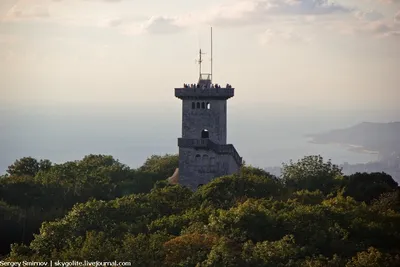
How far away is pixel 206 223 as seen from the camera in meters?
45.2

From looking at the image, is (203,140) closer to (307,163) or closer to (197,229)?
(307,163)

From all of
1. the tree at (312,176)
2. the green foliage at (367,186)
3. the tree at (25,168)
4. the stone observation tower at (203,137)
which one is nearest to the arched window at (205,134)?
the stone observation tower at (203,137)

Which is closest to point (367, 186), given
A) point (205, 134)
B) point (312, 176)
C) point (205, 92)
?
point (312, 176)

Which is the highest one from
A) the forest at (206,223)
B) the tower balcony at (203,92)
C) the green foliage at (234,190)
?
the tower balcony at (203,92)

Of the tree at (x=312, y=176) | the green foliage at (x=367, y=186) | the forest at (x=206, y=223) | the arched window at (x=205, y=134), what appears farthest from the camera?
the arched window at (x=205, y=134)

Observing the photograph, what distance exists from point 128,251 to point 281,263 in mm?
6976

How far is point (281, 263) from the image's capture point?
122ft

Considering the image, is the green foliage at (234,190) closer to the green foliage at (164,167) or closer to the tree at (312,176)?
the tree at (312,176)

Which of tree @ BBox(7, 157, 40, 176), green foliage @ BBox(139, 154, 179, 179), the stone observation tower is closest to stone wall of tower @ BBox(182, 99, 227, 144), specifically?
the stone observation tower

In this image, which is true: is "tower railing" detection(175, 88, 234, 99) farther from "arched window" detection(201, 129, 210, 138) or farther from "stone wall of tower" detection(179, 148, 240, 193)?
"stone wall of tower" detection(179, 148, 240, 193)

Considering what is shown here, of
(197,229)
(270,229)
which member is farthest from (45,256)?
(270,229)

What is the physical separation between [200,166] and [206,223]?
66.0 feet

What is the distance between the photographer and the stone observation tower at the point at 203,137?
213ft

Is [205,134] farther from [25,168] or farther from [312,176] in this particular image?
[25,168]
